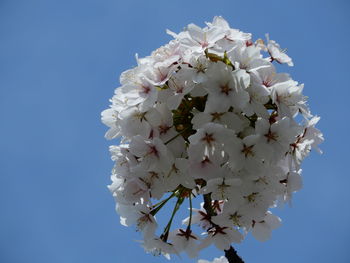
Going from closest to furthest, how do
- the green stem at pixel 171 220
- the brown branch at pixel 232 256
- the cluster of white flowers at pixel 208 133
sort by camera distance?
the cluster of white flowers at pixel 208 133
the brown branch at pixel 232 256
the green stem at pixel 171 220

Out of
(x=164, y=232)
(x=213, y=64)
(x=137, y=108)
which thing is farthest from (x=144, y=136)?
(x=164, y=232)

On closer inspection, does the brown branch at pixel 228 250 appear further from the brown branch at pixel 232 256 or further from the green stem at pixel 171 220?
the green stem at pixel 171 220

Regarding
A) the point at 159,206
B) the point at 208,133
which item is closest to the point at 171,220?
the point at 159,206

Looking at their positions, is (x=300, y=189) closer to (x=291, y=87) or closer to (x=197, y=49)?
(x=291, y=87)

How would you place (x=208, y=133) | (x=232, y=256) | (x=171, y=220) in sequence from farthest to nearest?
1. (x=171, y=220)
2. (x=232, y=256)
3. (x=208, y=133)

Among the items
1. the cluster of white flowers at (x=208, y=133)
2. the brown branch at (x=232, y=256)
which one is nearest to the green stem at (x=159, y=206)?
the cluster of white flowers at (x=208, y=133)

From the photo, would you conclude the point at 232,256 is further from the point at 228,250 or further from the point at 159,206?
the point at 159,206

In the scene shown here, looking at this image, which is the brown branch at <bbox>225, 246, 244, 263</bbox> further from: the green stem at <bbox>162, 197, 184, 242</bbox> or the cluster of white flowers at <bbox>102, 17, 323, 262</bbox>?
the green stem at <bbox>162, 197, 184, 242</bbox>

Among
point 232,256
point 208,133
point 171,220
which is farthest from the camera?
point 171,220
